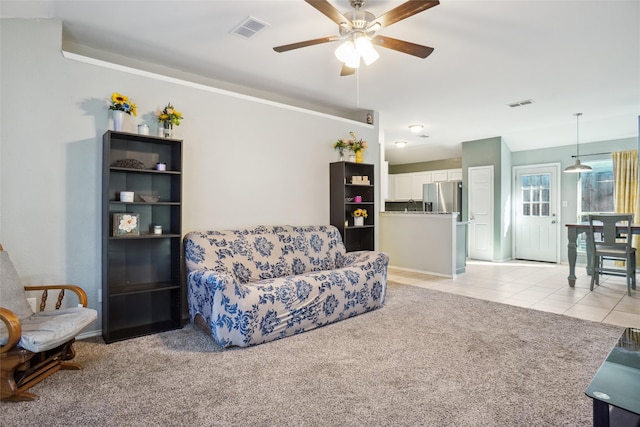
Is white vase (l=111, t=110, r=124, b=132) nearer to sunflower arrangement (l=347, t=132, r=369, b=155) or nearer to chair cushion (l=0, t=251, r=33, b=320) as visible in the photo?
chair cushion (l=0, t=251, r=33, b=320)

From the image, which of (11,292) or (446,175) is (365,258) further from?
(446,175)

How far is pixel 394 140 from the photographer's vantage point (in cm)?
753

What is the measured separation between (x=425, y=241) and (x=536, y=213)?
3.21 meters

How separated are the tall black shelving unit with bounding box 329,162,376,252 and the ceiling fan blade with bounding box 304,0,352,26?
7.93 ft

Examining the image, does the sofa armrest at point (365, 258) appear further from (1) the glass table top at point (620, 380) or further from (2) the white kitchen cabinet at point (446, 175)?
(2) the white kitchen cabinet at point (446, 175)

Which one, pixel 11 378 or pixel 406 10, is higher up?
pixel 406 10

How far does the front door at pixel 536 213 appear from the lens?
273 inches

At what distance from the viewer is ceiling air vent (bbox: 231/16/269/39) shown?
281cm

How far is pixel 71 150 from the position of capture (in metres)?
2.88

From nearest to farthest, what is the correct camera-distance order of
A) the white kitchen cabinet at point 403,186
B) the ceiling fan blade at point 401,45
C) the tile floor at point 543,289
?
the ceiling fan blade at point 401,45
the tile floor at point 543,289
the white kitchen cabinet at point 403,186

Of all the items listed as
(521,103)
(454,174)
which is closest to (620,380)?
(521,103)

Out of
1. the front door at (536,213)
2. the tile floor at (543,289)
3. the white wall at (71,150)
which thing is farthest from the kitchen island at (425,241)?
the white wall at (71,150)

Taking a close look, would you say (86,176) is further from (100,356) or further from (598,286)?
(598,286)

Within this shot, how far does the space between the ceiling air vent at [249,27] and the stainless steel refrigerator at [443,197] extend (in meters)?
5.88
